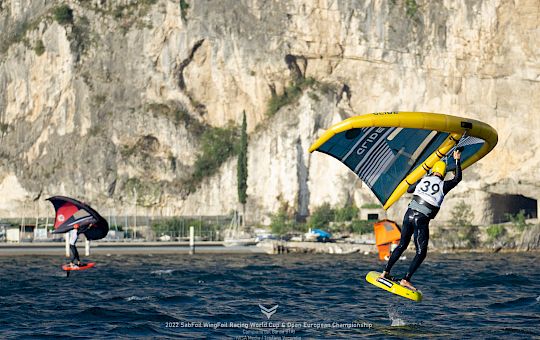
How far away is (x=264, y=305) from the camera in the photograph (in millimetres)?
31516

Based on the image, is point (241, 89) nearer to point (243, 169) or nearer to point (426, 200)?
point (243, 169)

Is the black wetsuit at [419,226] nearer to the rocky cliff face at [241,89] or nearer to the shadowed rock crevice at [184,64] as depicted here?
the rocky cliff face at [241,89]

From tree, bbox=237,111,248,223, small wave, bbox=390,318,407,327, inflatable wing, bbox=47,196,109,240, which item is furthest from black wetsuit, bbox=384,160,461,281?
tree, bbox=237,111,248,223

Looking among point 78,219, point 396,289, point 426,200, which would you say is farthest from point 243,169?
point 426,200

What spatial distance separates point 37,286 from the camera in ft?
137

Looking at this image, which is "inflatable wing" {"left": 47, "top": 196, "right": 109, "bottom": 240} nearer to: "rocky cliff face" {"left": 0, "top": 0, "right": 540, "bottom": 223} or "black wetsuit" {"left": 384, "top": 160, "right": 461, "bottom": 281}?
"black wetsuit" {"left": 384, "top": 160, "right": 461, "bottom": 281}

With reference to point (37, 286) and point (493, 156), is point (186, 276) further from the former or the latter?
point (493, 156)

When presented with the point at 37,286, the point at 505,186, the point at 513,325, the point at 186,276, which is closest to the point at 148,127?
the point at 505,186

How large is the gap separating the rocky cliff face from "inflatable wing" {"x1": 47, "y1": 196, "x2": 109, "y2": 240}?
190ft

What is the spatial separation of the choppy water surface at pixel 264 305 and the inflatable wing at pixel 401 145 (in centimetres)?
406

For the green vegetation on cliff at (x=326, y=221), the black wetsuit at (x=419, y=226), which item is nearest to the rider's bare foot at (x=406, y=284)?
the black wetsuit at (x=419, y=226)

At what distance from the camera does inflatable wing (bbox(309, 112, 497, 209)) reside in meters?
21.6

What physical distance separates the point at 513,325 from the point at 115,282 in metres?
24.0

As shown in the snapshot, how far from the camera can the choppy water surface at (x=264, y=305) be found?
24516 mm
